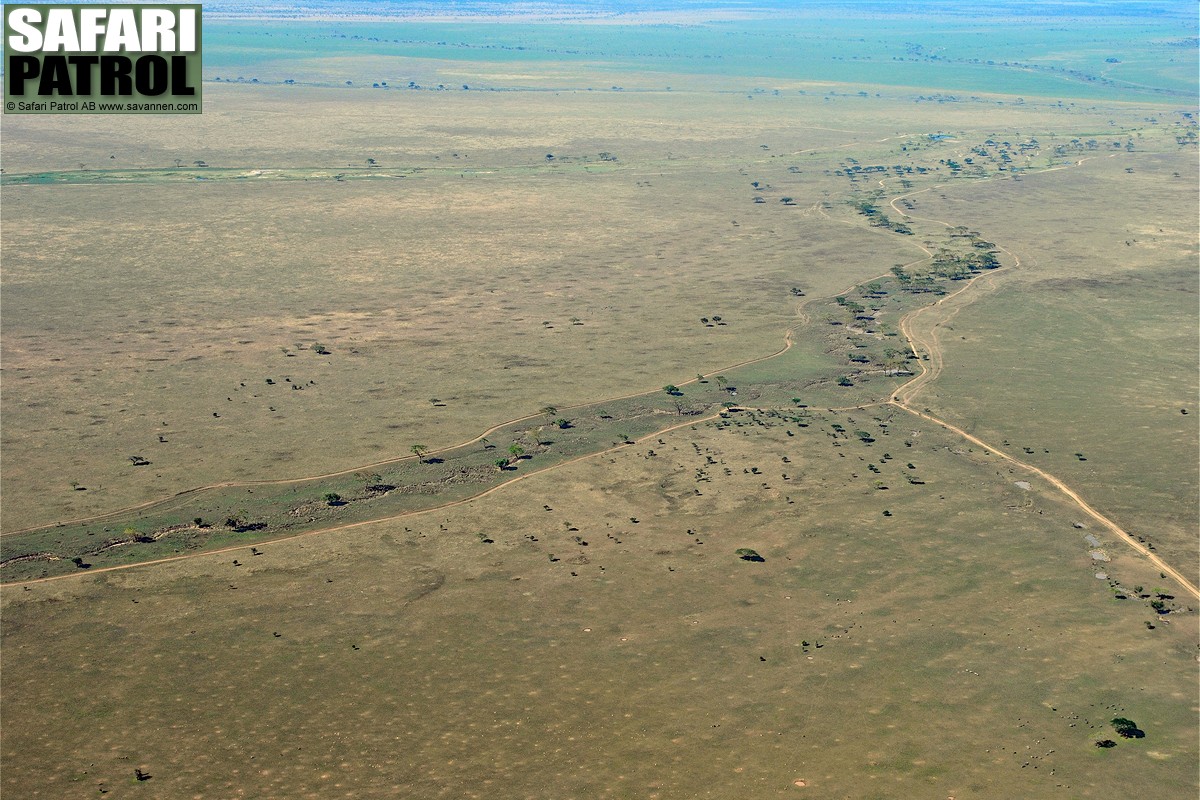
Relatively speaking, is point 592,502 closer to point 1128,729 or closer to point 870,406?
point 870,406

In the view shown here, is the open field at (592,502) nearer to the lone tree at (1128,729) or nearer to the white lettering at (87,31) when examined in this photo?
the lone tree at (1128,729)

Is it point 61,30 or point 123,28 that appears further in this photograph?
point 61,30

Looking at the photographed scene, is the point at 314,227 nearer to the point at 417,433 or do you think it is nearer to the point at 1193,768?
the point at 417,433

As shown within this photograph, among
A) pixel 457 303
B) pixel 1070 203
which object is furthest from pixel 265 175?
pixel 1070 203

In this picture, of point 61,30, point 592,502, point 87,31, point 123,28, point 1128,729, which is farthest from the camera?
point 61,30

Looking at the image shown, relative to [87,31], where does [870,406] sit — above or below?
below

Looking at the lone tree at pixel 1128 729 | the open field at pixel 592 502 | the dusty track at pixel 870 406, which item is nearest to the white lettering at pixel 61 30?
the open field at pixel 592 502

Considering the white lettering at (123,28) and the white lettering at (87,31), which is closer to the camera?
the white lettering at (87,31)

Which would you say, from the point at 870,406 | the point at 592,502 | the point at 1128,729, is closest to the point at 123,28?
the point at 592,502

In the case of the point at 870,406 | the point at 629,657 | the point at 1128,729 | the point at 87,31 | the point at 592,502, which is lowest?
the point at 629,657
